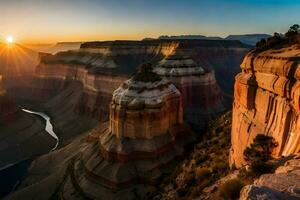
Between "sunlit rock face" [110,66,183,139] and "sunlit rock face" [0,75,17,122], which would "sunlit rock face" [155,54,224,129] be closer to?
"sunlit rock face" [110,66,183,139]

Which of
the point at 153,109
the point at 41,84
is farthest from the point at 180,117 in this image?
the point at 41,84

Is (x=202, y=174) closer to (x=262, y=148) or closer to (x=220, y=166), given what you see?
(x=220, y=166)

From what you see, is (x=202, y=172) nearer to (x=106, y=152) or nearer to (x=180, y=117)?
(x=106, y=152)

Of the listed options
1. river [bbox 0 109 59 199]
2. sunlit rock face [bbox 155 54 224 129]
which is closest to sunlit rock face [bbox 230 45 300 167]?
river [bbox 0 109 59 199]

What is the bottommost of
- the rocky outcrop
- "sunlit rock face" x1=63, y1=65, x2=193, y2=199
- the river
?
the river

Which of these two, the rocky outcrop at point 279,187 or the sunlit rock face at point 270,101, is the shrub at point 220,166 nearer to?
the sunlit rock face at point 270,101

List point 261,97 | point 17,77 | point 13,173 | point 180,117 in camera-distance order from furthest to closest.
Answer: point 17,77
point 13,173
point 180,117
point 261,97
